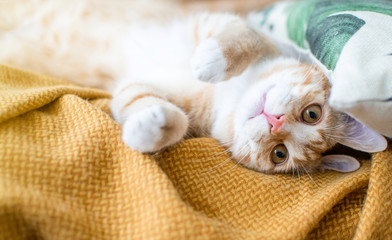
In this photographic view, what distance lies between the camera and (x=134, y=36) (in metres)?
1.67

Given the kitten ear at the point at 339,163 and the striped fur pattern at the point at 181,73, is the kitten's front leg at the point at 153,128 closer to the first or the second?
the striped fur pattern at the point at 181,73

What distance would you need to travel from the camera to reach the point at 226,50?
112cm

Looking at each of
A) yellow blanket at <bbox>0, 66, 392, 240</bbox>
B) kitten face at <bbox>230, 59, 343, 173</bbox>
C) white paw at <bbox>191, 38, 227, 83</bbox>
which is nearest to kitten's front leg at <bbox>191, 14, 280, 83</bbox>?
white paw at <bbox>191, 38, 227, 83</bbox>

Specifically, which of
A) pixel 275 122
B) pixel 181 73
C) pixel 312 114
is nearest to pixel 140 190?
pixel 275 122

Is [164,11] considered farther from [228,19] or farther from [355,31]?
[355,31]

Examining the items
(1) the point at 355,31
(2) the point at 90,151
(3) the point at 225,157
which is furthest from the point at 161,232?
(1) the point at 355,31

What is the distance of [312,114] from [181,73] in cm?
67

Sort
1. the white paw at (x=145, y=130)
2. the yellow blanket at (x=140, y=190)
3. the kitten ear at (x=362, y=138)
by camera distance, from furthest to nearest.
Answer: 1. the kitten ear at (x=362, y=138)
2. the white paw at (x=145, y=130)
3. the yellow blanket at (x=140, y=190)

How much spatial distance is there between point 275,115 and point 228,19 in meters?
0.66

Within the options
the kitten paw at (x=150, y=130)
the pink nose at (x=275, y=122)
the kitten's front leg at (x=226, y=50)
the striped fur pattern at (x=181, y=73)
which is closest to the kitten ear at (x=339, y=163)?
the striped fur pattern at (x=181, y=73)

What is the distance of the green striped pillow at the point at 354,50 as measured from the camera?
79 centimetres

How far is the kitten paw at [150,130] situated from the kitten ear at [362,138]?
673 millimetres

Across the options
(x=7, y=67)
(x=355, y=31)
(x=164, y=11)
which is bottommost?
(x=7, y=67)

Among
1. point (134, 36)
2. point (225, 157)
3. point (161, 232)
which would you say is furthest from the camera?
point (134, 36)
